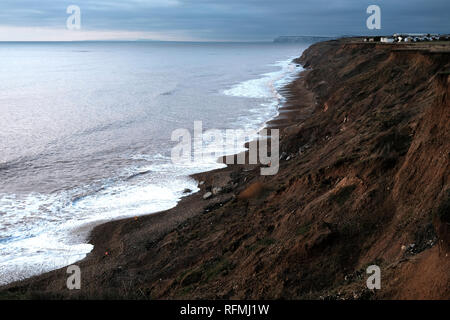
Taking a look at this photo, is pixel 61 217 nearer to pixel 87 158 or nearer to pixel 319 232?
pixel 87 158

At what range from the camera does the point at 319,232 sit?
11242mm

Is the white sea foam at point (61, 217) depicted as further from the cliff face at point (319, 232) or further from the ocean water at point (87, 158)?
the cliff face at point (319, 232)

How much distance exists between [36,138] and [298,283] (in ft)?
108

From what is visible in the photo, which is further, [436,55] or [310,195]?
[436,55]

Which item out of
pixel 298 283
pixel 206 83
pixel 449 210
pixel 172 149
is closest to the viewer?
pixel 449 210

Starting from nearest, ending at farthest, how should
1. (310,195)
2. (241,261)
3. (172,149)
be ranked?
(241,261) < (310,195) < (172,149)

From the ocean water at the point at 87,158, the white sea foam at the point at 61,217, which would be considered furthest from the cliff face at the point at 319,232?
the ocean water at the point at 87,158

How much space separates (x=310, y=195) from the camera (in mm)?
14414

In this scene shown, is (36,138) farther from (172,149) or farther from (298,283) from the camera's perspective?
(298,283)

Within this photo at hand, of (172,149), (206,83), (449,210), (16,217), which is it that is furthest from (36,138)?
(206,83)

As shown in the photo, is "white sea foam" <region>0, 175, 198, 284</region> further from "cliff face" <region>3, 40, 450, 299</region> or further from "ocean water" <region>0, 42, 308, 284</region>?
"cliff face" <region>3, 40, 450, 299</region>

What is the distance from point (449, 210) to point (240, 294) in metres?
4.95

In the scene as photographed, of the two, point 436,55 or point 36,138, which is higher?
point 436,55
